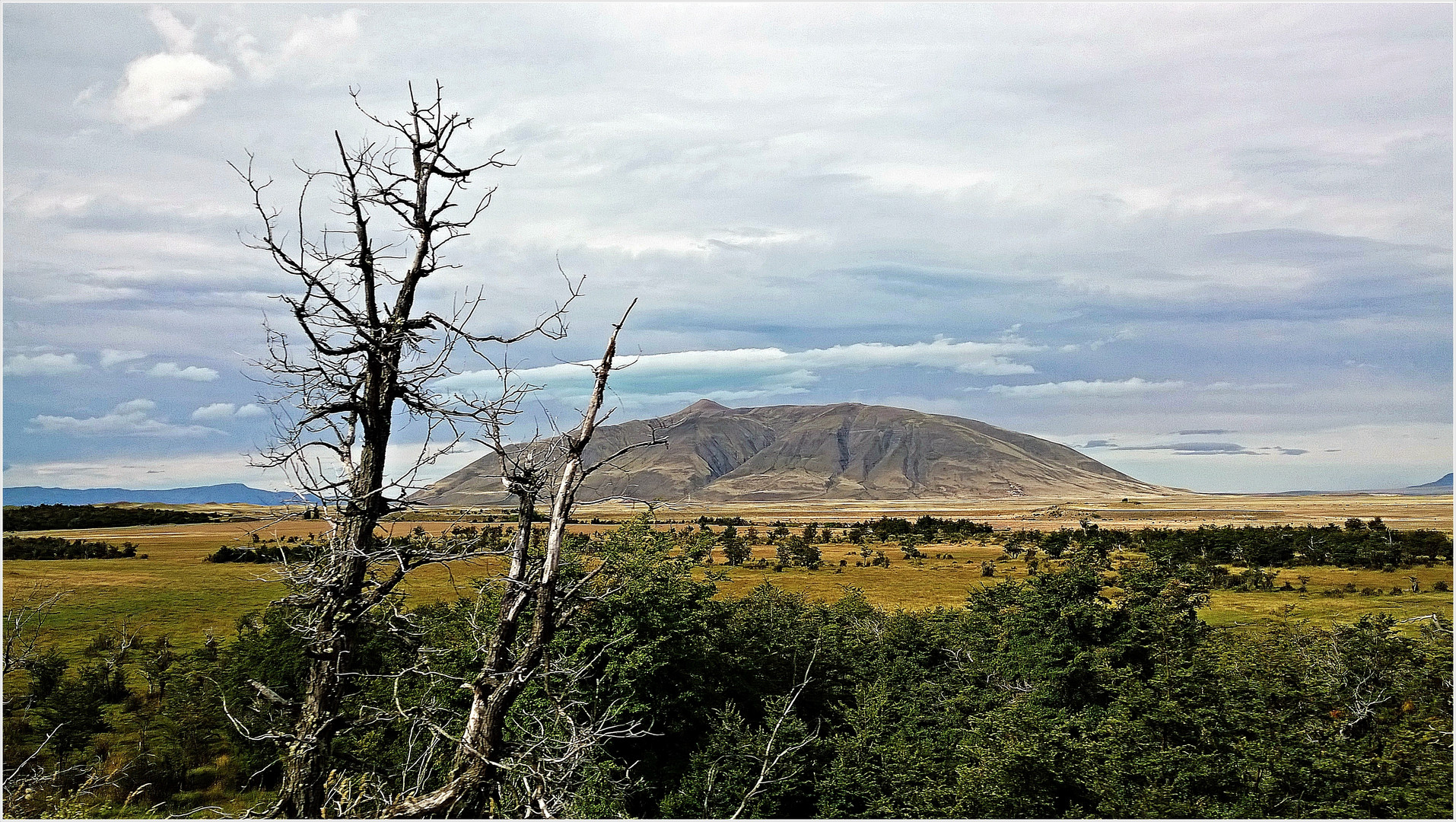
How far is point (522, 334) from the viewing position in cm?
816

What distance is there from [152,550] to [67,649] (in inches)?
2063

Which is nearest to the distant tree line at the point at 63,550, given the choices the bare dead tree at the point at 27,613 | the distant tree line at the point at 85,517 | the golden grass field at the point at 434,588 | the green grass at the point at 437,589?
the golden grass field at the point at 434,588

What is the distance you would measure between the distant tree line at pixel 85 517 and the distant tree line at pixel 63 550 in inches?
860

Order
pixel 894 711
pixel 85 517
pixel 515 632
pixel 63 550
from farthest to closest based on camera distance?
pixel 85 517 < pixel 63 550 < pixel 894 711 < pixel 515 632

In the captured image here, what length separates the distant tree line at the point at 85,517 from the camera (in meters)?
110

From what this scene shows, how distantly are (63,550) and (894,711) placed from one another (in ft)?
315

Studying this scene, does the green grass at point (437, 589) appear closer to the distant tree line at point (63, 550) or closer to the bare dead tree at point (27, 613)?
the bare dead tree at point (27, 613)

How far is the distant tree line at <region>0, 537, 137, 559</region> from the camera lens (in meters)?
82.8

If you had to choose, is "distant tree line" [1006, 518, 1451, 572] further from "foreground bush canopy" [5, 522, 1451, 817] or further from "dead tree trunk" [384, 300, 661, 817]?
"dead tree trunk" [384, 300, 661, 817]

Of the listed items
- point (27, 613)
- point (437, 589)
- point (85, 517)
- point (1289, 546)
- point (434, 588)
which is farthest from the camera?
point (85, 517)

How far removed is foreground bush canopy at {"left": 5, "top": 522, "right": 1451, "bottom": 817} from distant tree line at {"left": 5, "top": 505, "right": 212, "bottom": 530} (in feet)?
325

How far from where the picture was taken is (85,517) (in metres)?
127

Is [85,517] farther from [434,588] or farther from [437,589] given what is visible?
[434,588]

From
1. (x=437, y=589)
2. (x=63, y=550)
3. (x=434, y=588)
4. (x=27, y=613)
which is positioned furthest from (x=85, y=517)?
(x=27, y=613)
